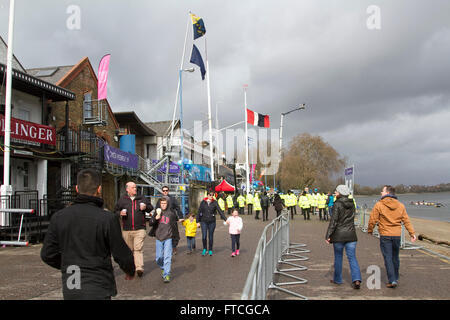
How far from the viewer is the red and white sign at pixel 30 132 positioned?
14516 mm

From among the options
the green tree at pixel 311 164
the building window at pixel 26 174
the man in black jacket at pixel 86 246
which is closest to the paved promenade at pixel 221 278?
the man in black jacket at pixel 86 246

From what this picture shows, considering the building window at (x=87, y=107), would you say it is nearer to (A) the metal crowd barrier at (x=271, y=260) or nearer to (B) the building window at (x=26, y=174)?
(B) the building window at (x=26, y=174)

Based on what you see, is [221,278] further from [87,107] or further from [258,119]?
[258,119]

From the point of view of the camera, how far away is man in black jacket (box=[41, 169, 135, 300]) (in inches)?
121

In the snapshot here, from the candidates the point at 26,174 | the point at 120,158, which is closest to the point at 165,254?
the point at 26,174

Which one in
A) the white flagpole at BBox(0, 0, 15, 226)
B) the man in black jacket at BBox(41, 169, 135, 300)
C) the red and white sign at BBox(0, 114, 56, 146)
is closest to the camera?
the man in black jacket at BBox(41, 169, 135, 300)

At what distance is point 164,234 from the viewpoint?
7.46 m

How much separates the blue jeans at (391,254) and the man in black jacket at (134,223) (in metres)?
4.77

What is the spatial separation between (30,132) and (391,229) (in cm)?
1463

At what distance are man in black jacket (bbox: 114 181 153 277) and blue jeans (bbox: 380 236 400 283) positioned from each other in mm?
4773

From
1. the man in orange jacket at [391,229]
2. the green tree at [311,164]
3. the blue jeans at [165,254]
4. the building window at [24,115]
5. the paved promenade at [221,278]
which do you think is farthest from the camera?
the green tree at [311,164]

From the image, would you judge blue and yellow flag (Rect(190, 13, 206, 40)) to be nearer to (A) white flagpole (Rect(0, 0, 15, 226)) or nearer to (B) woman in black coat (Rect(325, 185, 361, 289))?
(A) white flagpole (Rect(0, 0, 15, 226))

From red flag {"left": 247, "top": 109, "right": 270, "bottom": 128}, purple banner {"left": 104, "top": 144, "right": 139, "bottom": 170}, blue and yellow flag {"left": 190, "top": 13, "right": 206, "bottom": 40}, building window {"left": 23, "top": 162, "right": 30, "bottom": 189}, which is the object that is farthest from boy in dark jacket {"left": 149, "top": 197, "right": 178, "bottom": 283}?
red flag {"left": 247, "top": 109, "right": 270, "bottom": 128}
